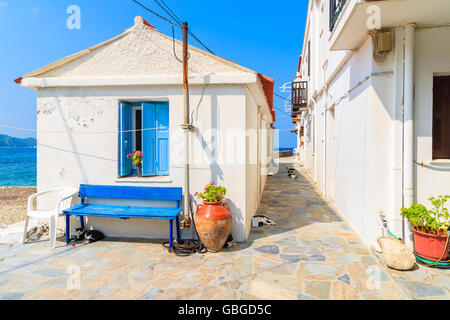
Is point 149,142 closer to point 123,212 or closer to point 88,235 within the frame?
point 123,212

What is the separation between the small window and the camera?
4.56 metres

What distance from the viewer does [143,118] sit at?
5441mm

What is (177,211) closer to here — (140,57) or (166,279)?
(166,279)

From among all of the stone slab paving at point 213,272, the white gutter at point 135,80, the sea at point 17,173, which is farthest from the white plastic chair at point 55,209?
the sea at point 17,173

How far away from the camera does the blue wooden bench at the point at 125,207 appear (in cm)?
477

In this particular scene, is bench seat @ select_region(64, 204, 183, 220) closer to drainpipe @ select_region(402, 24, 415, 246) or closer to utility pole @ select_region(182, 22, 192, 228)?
utility pole @ select_region(182, 22, 192, 228)

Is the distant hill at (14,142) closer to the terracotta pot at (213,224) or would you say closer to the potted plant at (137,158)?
the potted plant at (137,158)

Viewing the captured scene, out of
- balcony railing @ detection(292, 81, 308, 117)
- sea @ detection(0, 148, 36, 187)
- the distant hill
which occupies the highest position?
the distant hill

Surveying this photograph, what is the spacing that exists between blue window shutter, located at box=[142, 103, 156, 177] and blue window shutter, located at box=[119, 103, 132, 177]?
1.33 feet

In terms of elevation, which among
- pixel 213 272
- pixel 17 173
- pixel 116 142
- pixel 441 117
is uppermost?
pixel 441 117

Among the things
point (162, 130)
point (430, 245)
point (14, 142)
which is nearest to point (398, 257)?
point (430, 245)

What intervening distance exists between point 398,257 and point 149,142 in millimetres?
4741

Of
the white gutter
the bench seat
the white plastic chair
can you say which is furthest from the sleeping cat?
the white gutter
